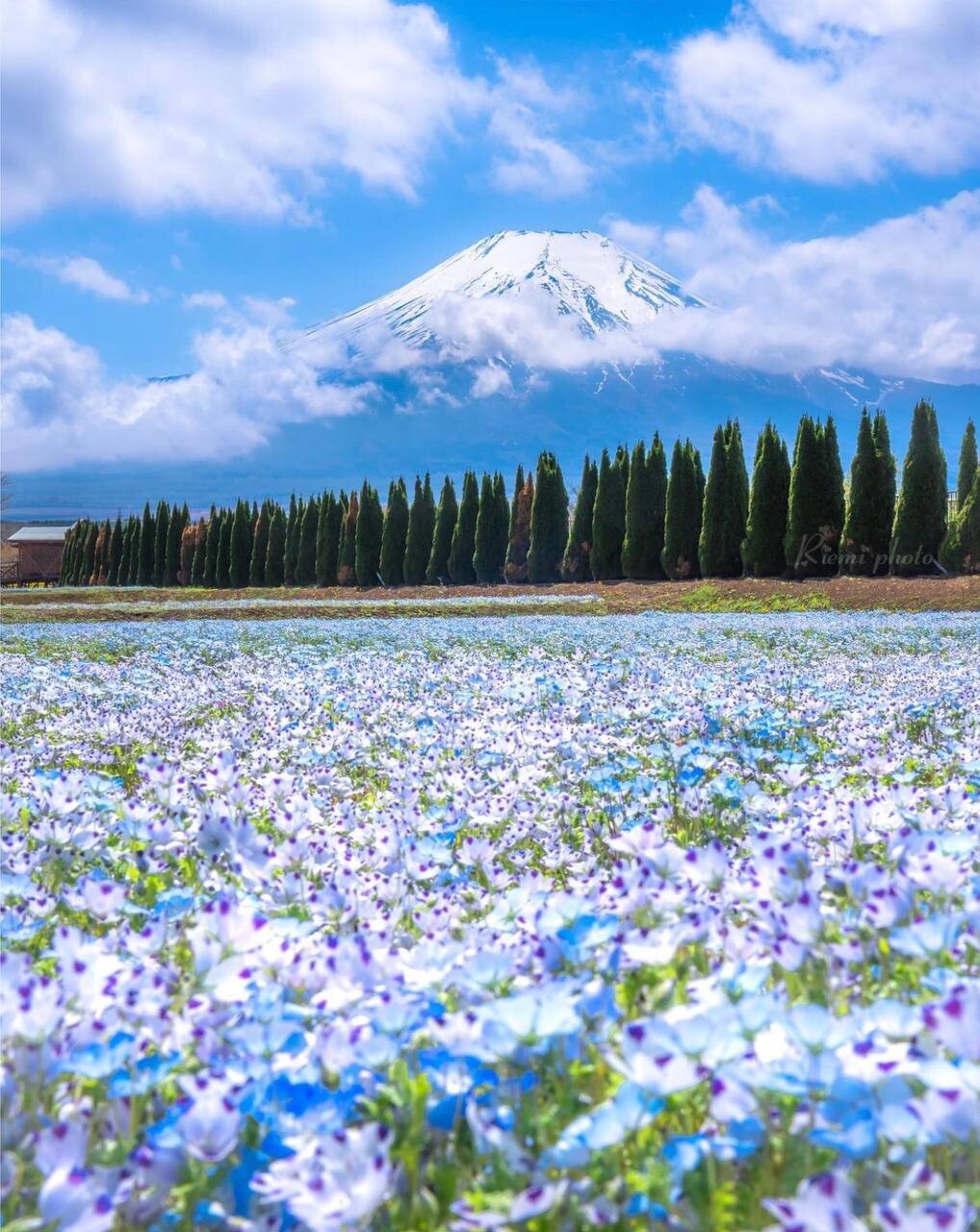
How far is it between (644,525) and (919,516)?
32.3 feet

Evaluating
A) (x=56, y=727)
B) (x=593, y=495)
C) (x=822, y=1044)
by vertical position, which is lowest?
(x=56, y=727)

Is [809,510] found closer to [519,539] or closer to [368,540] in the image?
[519,539]

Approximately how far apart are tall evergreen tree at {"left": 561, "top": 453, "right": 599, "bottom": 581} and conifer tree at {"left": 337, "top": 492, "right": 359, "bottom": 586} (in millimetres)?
11016

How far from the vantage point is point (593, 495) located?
132ft

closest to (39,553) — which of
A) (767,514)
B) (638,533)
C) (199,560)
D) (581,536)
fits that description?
(199,560)

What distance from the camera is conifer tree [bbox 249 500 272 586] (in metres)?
52.0

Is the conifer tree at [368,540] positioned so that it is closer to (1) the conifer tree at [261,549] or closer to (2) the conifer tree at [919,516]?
(1) the conifer tree at [261,549]

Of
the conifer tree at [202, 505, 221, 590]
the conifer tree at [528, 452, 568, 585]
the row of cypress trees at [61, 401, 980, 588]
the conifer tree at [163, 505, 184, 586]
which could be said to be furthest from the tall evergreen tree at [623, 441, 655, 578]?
the conifer tree at [163, 505, 184, 586]

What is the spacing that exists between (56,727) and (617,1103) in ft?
17.2

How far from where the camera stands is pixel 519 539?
4300 centimetres

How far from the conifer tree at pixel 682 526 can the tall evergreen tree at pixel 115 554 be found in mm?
38227

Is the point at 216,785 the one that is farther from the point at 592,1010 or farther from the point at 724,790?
the point at 592,1010

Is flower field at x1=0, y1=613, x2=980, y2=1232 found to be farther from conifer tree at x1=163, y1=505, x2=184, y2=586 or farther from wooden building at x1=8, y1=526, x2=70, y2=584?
wooden building at x1=8, y1=526, x2=70, y2=584

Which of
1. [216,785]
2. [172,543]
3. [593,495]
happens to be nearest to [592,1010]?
[216,785]
